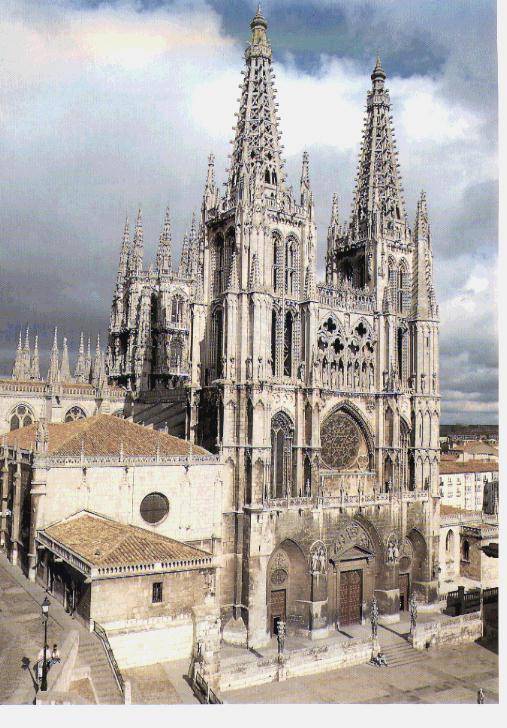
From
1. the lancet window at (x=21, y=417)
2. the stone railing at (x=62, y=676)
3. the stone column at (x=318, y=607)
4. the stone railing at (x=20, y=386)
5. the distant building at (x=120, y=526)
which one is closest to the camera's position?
the stone railing at (x=62, y=676)

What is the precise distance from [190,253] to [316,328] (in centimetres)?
3637

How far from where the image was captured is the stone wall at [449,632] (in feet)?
123

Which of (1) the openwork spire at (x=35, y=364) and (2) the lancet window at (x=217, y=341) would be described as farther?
(1) the openwork spire at (x=35, y=364)

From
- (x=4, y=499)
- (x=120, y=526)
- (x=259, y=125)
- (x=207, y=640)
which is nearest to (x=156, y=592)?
(x=207, y=640)

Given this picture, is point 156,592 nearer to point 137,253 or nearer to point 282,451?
A: point 282,451

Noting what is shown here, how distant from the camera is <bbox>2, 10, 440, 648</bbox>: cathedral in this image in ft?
125

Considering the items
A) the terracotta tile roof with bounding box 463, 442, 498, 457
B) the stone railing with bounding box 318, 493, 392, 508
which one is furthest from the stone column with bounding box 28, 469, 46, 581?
the terracotta tile roof with bounding box 463, 442, 498, 457

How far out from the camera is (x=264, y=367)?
38.5 meters

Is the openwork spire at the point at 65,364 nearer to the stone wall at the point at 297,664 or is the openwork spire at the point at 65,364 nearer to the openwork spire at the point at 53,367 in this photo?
the openwork spire at the point at 53,367

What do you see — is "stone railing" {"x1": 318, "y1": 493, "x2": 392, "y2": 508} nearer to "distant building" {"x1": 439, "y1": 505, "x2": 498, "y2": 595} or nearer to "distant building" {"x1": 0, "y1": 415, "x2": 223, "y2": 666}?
"distant building" {"x1": 0, "y1": 415, "x2": 223, "y2": 666}

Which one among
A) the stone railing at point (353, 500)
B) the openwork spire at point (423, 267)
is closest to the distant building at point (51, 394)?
the stone railing at point (353, 500)

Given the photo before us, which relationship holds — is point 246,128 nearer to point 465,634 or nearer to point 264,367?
point 264,367

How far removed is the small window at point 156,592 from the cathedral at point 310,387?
1071 centimetres

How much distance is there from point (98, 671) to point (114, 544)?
20.3 feet
